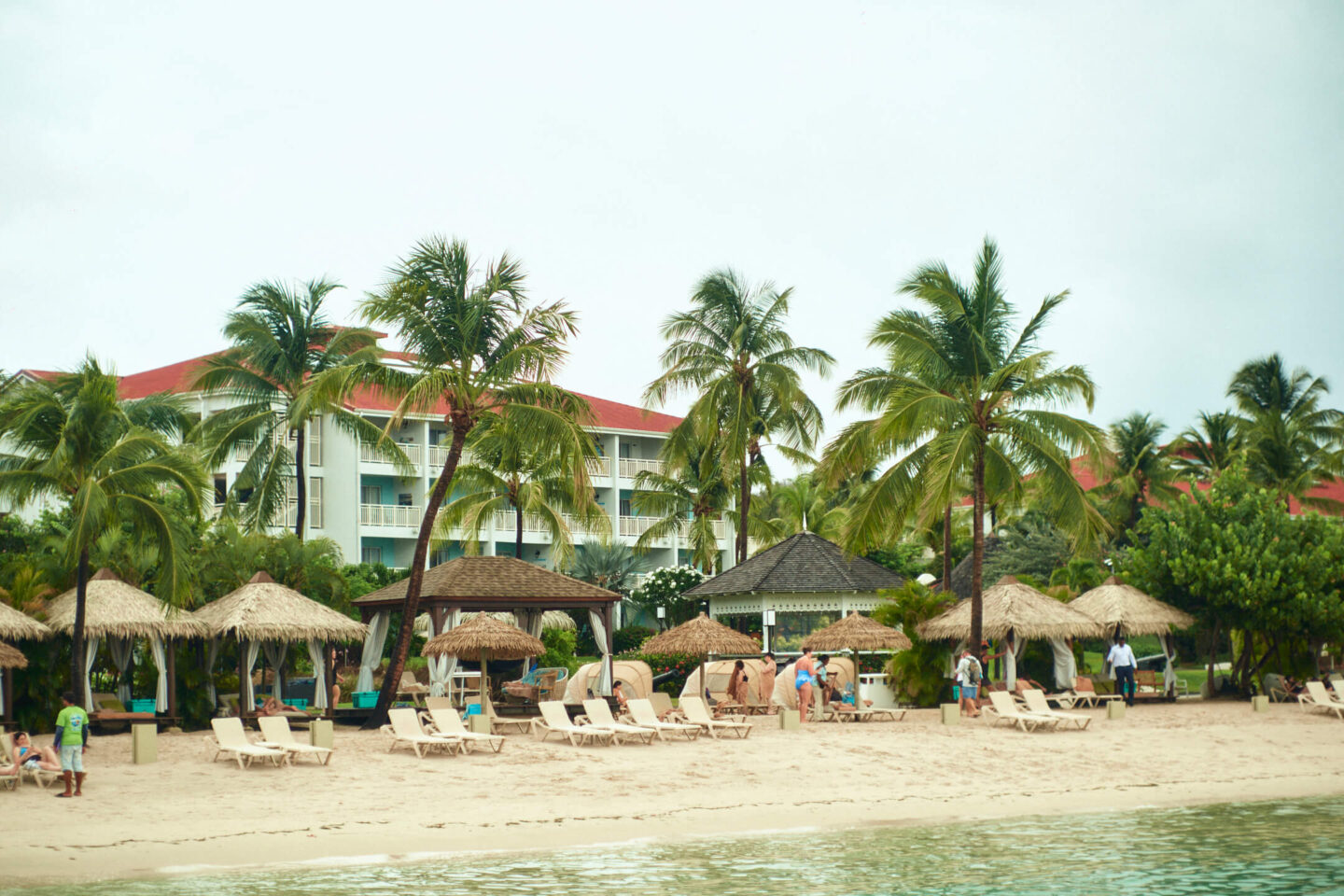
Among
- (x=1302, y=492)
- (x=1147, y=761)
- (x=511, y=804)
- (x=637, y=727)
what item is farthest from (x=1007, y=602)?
(x=1302, y=492)

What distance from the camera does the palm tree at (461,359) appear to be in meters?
23.0

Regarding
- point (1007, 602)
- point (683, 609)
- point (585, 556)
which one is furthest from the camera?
point (585, 556)

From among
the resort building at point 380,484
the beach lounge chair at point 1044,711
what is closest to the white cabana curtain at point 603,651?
the beach lounge chair at point 1044,711

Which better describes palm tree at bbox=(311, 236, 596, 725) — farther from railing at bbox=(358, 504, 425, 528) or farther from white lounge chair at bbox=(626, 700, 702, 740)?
railing at bbox=(358, 504, 425, 528)

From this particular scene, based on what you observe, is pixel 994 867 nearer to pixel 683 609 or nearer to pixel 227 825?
pixel 227 825

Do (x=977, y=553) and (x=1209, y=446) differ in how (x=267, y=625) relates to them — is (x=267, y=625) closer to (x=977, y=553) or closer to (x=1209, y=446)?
(x=977, y=553)

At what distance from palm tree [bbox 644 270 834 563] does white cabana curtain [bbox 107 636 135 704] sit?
47.6 feet

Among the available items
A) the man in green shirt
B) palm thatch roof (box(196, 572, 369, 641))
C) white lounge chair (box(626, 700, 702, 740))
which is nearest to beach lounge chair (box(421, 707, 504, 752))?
white lounge chair (box(626, 700, 702, 740))

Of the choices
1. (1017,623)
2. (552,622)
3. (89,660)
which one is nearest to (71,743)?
(89,660)

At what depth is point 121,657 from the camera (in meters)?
25.7

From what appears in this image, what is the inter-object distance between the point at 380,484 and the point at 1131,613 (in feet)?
99.5

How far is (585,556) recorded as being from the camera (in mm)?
47312

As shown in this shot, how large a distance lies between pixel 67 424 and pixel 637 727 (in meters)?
9.82

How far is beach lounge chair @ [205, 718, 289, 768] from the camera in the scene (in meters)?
18.5
